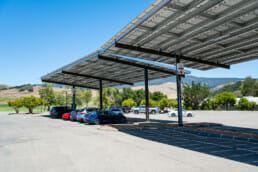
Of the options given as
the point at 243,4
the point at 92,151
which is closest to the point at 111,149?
the point at 92,151

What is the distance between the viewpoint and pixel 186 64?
20594 millimetres

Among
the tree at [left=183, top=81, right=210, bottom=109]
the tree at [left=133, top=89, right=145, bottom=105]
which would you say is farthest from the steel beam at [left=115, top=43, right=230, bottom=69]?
the tree at [left=133, top=89, right=145, bottom=105]

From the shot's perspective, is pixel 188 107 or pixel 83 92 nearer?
pixel 188 107

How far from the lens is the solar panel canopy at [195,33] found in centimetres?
1038

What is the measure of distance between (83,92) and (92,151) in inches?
2670

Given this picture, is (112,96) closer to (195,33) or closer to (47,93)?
(47,93)

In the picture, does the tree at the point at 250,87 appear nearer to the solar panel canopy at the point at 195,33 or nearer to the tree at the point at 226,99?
the tree at the point at 226,99

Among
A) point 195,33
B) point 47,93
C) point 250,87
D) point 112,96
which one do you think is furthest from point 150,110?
point 250,87

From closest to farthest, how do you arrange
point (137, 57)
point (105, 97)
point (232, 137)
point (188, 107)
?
point (232, 137)
point (137, 57)
point (188, 107)
point (105, 97)

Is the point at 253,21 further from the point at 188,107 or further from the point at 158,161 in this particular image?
the point at 188,107

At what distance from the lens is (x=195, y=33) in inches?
524

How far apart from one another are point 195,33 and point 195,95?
5058 centimetres

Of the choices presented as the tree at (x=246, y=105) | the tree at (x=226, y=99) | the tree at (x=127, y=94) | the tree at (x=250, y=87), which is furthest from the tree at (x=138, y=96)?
the tree at (x=250, y=87)

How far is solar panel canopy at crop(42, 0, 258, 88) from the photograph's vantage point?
10382mm
